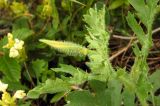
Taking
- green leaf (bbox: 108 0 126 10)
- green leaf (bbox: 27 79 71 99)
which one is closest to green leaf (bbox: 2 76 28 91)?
green leaf (bbox: 108 0 126 10)

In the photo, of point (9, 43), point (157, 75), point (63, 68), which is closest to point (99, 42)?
point (63, 68)

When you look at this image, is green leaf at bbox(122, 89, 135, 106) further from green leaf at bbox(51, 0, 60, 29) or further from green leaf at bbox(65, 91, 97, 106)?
green leaf at bbox(51, 0, 60, 29)

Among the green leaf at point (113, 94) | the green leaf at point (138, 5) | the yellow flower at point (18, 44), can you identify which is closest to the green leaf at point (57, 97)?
the yellow flower at point (18, 44)

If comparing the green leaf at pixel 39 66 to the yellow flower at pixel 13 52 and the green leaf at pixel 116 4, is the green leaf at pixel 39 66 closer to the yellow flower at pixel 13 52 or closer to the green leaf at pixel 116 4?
the yellow flower at pixel 13 52

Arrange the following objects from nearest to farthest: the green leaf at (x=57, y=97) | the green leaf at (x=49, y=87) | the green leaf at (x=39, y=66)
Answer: the green leaf at (x=49, y=87) < the green leaf at (x=57, y=97) < the green leaf at (x=39, y=66)

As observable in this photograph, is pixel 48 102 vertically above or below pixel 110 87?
below

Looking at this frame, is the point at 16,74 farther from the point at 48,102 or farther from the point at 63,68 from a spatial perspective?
the point at 63,68

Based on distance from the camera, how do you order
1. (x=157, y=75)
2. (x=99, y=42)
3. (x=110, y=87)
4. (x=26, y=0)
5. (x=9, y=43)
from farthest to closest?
(x=26, y=0) < (x=9, y=43) < (x=157, y=75) < (x=110, y=87) < (x=99, y=42)

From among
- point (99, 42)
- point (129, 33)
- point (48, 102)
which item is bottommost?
point (48, 102)

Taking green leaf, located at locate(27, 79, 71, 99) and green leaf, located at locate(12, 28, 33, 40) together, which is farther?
green leaf, located at locate(12, 28, 33, 40)
